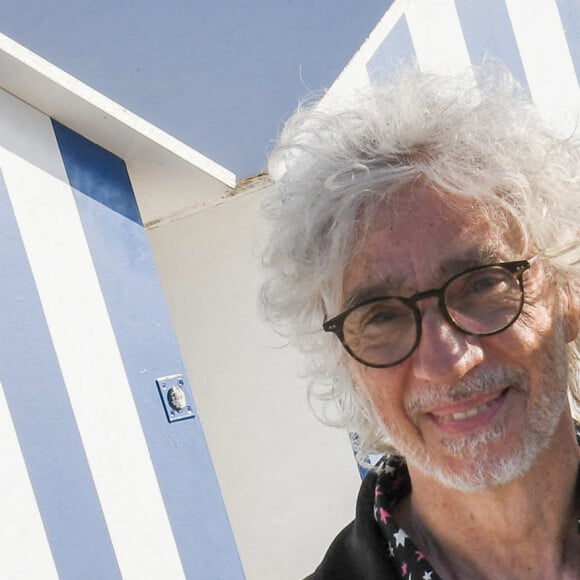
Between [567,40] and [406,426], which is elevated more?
[567,40]

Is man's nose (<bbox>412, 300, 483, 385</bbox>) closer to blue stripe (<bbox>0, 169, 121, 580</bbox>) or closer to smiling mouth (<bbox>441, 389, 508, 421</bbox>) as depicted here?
smiling mouth (<bbox>441, 389, 508, 421</bbox>)

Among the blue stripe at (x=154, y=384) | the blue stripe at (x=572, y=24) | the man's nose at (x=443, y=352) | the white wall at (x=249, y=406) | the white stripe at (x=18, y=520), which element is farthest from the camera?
the white wall at (x=249, y=406)

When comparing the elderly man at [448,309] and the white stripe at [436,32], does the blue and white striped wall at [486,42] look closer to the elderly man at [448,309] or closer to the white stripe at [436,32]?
the white stripe at [436,32]

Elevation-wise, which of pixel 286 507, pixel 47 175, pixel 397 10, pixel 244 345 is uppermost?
pixel 397 10

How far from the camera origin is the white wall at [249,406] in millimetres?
3215

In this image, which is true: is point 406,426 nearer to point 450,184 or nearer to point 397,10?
point 450,184

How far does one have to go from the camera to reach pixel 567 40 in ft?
9.65

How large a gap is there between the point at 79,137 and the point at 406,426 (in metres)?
1.38

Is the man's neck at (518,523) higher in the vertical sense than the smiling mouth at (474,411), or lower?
lower

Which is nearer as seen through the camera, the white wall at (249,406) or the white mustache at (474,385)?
the white mustache at (474,385)

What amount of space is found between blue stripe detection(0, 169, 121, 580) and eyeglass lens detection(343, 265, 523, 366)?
0.84 meters

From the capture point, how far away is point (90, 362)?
8.02ft

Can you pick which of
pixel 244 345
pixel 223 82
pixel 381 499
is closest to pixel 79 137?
pixel 223 82

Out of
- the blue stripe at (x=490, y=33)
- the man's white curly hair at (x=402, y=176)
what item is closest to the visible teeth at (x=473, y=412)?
the man's white curly hair at (x=402, y=176)
